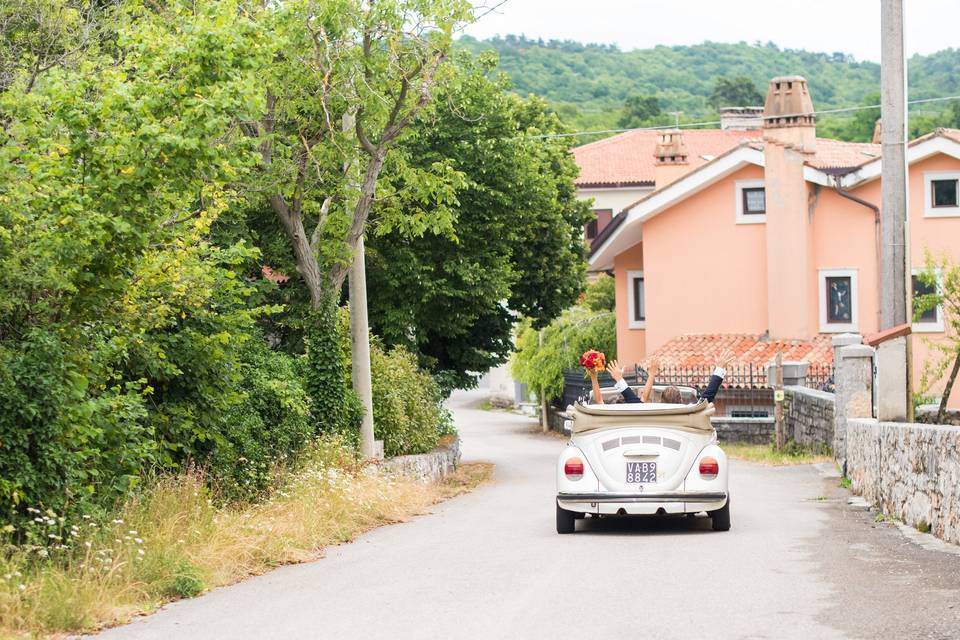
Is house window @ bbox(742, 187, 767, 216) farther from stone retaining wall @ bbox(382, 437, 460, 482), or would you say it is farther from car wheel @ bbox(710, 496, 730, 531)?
car wheel @ bbox(710, 496, 730, 531)

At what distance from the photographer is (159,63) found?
41.0 feet

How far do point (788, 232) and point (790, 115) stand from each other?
3.42 meters

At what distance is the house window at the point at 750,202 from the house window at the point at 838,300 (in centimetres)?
247

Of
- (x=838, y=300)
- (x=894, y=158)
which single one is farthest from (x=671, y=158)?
(x=894, y=158)

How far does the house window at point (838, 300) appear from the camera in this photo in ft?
133

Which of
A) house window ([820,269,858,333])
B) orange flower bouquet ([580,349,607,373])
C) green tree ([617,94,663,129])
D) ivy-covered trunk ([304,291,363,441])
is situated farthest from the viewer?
green tree ([617,94,663,129])

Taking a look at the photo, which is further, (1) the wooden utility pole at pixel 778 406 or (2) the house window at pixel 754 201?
(2) the house window at pixel 754 201

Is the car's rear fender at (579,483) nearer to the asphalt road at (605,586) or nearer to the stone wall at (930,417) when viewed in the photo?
the asphalt road at (605,586)

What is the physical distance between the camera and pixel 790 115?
40.7m

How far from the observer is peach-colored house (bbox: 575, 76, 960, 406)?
39.4 m

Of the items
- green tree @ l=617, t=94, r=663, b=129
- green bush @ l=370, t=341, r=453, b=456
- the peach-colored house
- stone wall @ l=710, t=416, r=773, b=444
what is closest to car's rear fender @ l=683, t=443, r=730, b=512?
green bush @ l=370, t=341, r=453, b=456

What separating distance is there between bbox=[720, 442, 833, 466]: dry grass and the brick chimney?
24.8 feet

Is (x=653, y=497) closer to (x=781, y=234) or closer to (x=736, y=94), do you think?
(x=781, y=234)

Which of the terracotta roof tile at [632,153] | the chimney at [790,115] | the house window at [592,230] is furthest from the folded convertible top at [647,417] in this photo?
the house window at [592,230]
